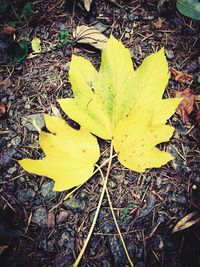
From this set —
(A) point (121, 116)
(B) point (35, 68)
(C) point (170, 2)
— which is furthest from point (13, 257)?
(C) point (170, 2)

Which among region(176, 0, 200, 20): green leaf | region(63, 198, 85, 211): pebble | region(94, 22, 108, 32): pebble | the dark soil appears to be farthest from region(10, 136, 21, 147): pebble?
region(176, 0, 200, 20): green leaf

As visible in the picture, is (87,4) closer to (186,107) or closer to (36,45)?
(36,45)

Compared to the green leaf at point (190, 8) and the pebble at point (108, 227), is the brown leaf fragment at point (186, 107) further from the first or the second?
the pebble at point (108, 227)

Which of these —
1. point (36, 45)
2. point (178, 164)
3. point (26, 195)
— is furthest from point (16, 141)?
point (178, 164)

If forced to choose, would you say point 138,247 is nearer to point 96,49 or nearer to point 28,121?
point 28,121

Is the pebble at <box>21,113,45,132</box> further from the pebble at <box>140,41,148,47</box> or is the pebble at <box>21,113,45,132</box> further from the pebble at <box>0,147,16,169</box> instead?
the pebble at <box>140,41,148,47</box>

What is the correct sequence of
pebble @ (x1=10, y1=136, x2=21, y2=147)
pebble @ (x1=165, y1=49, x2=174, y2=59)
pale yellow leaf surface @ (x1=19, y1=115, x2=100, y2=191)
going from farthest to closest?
pebble @ (x1=165, y1=49, x2=174, y2=59)
pebble @ (x1=10, y1=136, x2=21, y2=147)
pale yellow leaf surface @ (x1=19, y1=115, x2=100, y2=191)
